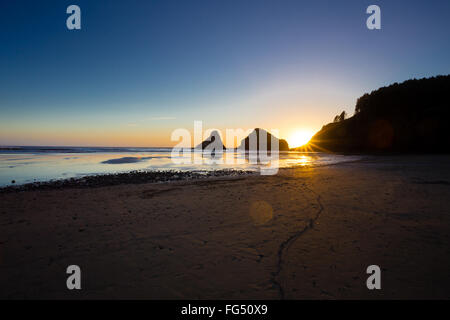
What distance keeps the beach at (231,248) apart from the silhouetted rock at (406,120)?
214 ft

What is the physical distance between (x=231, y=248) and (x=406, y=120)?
267 ft

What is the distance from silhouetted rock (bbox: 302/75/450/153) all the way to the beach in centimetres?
6519

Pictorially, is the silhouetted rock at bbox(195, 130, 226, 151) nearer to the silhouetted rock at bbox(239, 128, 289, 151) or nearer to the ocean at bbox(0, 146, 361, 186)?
the silhouetted rock at bbox(239, 128, 289, 151)

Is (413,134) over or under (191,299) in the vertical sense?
over

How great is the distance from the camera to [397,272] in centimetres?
430

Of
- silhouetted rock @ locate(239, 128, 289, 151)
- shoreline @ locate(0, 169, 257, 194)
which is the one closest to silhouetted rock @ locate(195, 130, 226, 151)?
silhouetted rock @ locate(239, 128, 289, 151)

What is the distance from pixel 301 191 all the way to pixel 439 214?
5.92 metres

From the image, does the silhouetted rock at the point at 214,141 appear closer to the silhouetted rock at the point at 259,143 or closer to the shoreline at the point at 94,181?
the silhouetted rock at the point at 259,143

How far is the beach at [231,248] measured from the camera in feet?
13.0

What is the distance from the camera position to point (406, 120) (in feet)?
206

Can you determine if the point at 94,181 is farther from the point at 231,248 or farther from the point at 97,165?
the point at 97,165
